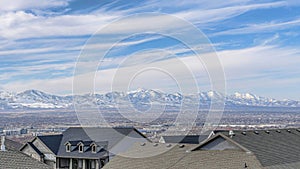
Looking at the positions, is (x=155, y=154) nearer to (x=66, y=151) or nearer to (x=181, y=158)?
(x=181, y=158)

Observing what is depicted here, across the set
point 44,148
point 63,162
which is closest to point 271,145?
point 63,162

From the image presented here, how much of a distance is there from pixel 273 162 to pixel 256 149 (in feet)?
6.28

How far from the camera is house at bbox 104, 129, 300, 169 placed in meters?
31.0

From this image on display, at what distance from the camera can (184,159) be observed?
110ft

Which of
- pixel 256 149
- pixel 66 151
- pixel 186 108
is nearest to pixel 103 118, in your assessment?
pixel 186 108

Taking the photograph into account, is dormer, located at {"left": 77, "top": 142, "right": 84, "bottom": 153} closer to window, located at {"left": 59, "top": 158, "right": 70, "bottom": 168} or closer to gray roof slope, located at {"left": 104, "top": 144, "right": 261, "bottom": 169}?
window, located at {"left": 59, "top": 158, "right": 70, "bottom": 168}

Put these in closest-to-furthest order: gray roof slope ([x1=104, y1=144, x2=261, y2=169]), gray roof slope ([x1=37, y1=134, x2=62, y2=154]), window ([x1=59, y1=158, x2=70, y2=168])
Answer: gray roof slope ([x1=104, y1=144, x2=261, y2=169])
window ([x1=59, y1=158, x2=70, y2=168])
gray roof slope ([x1=37, y1=134, x2=62, y2=154])

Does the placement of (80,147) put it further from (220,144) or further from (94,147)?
(220,144)

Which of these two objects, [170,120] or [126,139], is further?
[170,120]

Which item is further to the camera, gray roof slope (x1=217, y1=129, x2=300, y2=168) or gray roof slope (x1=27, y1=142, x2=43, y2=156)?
gray roof slope (x1=27, y1=142, x2=43, y2=156)

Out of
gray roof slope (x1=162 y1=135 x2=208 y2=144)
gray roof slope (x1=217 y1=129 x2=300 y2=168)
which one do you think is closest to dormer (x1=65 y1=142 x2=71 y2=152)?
gray roof slope (x1=162 y1=135 x2=208 y2=144)

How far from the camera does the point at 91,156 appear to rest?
4897 centimetres

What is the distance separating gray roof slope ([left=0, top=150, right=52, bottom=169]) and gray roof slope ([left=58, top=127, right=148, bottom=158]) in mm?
25628

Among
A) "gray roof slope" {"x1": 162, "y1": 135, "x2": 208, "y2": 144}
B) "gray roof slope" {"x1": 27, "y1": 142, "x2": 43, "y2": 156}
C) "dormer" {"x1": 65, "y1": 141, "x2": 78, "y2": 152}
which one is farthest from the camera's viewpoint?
"gray roof slope" {"x1": 162, "y1": 135, "x2": 208, "y2": 144}
